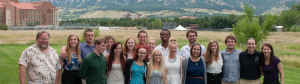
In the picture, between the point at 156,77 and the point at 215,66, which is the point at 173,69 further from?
the point at 215,66

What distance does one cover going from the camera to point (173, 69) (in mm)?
7371

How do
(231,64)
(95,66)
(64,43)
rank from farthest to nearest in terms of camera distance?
1. (64,43)
2. (231,64)
3. (95,66)

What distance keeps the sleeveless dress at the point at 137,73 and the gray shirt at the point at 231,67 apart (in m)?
1.92

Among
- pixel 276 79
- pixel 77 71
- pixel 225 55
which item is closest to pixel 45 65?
pixel 77 71

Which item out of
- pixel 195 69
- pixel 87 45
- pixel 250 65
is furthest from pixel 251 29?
pixel 87 45

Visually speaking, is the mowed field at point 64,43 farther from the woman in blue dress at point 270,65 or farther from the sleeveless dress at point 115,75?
→ the woman in blue dress at point 270,65

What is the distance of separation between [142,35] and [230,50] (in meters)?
2.04

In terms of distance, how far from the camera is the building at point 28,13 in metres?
123

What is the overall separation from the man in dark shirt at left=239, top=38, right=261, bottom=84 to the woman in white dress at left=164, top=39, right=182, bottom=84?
148 centimetres

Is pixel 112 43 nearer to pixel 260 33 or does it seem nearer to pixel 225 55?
pixel 225 55

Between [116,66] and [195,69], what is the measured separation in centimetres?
163

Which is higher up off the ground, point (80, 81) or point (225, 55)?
point (225, 55)

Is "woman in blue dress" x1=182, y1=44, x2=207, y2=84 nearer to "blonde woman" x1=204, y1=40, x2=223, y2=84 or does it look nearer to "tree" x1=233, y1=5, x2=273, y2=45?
"blonde woman" x1=204, y1=40, x2=223, y2=84

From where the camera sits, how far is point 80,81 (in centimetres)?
741
